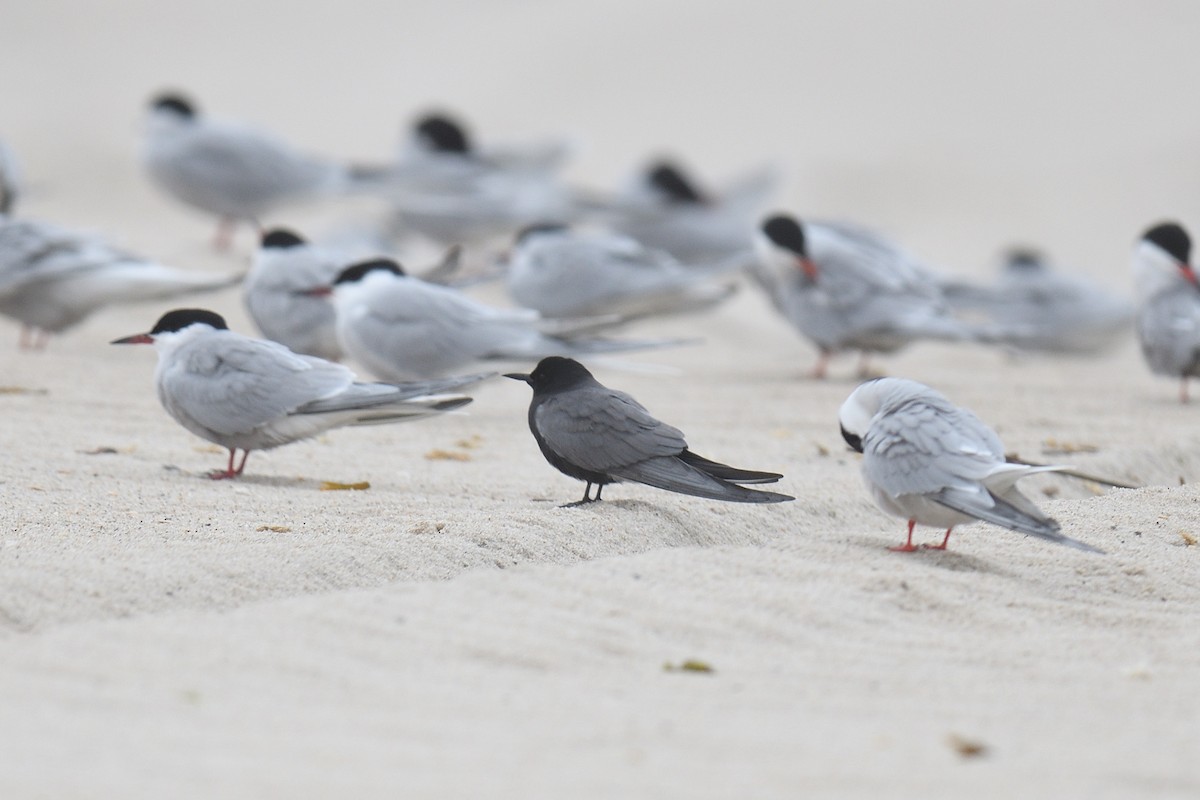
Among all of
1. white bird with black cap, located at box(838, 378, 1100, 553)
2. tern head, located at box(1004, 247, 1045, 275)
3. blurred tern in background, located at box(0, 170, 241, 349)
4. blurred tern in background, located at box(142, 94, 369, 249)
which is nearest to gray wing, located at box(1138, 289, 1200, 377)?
white bird with black cap, located at box(838, 378, 1100, 553)

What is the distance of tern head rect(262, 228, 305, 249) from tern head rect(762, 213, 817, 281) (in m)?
2.24

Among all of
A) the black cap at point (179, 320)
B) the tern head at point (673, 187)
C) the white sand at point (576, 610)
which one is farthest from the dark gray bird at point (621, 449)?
the tern head at point (673, 187)

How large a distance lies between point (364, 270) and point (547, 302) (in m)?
2.01

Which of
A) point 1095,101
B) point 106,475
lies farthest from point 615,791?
point 1095,101

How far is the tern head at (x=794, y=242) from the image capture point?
7.75 metres

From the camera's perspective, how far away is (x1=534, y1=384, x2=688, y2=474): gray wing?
409cm

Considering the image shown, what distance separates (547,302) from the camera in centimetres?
832

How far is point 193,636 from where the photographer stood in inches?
115

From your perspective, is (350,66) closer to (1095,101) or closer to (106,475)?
(1095,101)

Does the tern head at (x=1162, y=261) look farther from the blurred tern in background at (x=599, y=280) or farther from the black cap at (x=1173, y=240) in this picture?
the blurred tern in background at (x=599, y=280)

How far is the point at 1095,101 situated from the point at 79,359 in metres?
16.9

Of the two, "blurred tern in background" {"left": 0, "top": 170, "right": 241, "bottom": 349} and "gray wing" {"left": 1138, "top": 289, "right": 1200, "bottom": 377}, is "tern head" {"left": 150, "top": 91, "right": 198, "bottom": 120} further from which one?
"gray wing" {"left": 1138, "top": 289, "right": 1200, "bottom": 377}

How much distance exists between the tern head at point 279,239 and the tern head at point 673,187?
5269 millimetres

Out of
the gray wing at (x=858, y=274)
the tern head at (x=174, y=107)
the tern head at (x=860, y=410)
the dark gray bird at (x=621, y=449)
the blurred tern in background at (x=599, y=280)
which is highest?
the tern head at (x=174, y=107)
